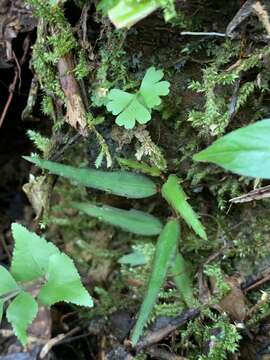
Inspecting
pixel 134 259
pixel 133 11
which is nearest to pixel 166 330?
pixel 134 259

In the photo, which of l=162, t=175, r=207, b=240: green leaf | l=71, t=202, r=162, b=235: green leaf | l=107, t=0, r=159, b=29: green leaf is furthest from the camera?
l=71, t=202, r=162, b=235: green leaf

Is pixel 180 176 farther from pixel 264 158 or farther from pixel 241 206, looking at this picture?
pixel 264 158

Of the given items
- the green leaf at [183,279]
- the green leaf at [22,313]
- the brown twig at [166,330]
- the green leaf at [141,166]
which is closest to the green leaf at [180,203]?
the green leaf at [141,166]

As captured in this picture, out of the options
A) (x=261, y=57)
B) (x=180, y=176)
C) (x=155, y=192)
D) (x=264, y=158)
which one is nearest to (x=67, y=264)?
(x=155, y=192)

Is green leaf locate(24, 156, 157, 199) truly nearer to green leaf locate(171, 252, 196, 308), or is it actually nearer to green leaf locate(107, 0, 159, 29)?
green leaf locate(171, 252, 196, 308)

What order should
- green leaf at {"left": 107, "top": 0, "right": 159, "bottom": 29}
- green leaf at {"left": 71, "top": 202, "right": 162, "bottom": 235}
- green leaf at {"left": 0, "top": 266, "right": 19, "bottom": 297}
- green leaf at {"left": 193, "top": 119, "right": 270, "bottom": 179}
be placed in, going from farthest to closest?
green leaf at {"left": 71, "top": 202, "right": 162, "bottom": 235} < green leaf at {"left": 0, "top": 266, "right": 19, "bottom": 297} < green leaf at {"left": 107, "top": 0, "right": 159, "bottom": 29} < green leaf at {"left": 193, "top": 119, "right": 270, "bottom": 179}

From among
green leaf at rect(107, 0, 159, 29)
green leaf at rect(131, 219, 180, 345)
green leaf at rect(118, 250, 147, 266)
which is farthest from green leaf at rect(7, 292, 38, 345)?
green leaf at rect(107, 0, 159, 29)

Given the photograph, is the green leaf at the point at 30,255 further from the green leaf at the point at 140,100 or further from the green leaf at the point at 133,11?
the green leaf at the point at 133,11
